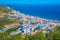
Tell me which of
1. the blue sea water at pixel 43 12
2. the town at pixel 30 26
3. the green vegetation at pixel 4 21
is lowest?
the town at pixel 30 26

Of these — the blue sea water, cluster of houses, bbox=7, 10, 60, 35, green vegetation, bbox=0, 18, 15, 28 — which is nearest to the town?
cluster of houses, bbox=7, 10, 60, 35

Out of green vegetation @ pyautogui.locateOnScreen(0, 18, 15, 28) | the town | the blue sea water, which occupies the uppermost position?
the blue sea water

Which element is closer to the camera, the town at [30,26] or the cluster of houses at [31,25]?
the town at [30,26]

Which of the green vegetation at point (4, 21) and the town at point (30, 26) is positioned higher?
the green vegetation at point (4, 21)

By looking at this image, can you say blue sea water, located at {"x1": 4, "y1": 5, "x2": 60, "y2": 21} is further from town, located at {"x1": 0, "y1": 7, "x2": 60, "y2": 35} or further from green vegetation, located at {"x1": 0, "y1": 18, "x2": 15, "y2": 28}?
green vegetation, located at {"x1": 0, "y1": 18, "x2": 15, "y2": 28}

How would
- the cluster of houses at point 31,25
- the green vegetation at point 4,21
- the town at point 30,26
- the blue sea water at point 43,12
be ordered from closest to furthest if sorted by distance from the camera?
the town at point 30,26
the cluster of houses at point 31,25
the green vegetation at point 4,21
the blue sea water at point 43,12

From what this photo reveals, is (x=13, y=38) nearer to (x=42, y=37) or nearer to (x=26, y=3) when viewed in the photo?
(x=42, y=37)

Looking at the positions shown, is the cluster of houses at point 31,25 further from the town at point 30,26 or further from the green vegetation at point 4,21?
the green vegetation at point 4,21

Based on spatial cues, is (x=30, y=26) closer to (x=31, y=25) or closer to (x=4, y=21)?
(x=31, y=25)

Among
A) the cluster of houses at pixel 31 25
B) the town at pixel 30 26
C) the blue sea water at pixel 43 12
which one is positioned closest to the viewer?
the town at pixel 30 26

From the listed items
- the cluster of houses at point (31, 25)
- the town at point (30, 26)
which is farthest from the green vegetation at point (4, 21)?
the cluster of houses at point (31, 25)

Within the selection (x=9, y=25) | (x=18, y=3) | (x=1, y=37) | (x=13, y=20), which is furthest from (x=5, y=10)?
(x=18, y=3)

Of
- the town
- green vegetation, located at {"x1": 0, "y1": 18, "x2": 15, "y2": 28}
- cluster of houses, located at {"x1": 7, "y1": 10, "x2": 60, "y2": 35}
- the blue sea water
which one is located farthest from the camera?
the blue sea water
